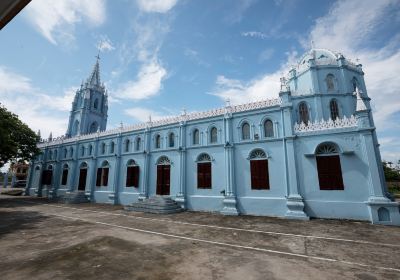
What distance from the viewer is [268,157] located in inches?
603

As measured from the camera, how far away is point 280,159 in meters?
14.9

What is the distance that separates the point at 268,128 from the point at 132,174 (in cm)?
1406

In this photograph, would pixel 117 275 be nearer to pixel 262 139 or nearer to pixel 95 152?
pixel 262 139

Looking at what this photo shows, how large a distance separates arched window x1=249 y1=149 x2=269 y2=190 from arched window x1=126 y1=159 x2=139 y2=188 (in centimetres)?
1151

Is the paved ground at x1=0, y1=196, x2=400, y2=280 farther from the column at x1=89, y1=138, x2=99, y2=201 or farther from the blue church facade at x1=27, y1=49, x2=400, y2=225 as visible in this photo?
the column at x1=89, y1=138, x2=99, y2=201

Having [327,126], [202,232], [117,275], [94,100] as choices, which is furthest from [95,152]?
[327,126]

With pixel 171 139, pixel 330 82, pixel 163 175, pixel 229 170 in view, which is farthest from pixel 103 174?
pixel 330 82

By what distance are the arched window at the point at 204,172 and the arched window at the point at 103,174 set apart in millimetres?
11706

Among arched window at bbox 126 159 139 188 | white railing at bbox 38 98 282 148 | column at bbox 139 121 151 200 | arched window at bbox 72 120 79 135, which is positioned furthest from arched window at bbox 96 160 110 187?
arched window at bbox 72 120 79 135

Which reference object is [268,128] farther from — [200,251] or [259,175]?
[200,251]

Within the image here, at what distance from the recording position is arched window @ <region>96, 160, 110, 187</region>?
2317 cm


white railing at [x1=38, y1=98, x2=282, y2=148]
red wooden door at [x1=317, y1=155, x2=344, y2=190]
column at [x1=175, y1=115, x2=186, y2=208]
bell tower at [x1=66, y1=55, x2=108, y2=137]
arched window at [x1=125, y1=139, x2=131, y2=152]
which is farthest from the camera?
bell tower at [x1=66, y1=55, x2=108, y2=137]

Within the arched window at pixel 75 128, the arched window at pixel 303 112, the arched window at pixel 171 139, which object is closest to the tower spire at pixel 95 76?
the arched window at pixel 75 128

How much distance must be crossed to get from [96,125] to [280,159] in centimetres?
3066
